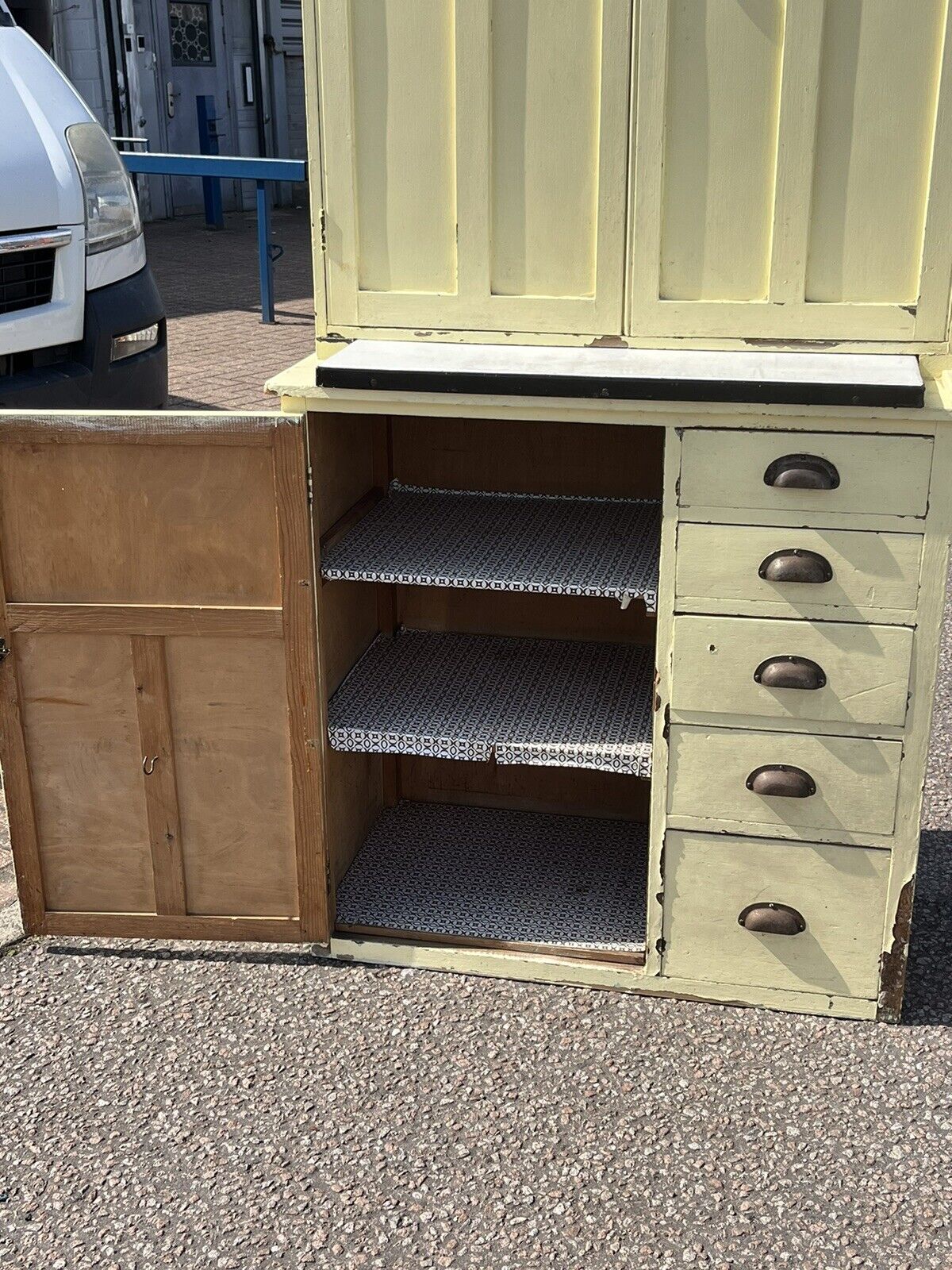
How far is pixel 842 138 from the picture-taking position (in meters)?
2.84

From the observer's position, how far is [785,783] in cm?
308

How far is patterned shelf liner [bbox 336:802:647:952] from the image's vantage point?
351cm

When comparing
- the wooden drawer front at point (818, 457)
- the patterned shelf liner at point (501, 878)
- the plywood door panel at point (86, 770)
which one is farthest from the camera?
the patterned shelf liner at point (501, 878)

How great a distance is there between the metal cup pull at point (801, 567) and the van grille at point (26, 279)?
3.43 meters

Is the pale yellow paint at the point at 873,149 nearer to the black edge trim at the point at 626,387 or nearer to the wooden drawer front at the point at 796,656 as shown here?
the black edge trim at the point at 626,387

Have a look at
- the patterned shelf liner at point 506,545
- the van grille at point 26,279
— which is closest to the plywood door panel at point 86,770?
the patterned shelf liner at point 506,545

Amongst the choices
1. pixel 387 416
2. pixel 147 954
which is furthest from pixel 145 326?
pixel 147 954

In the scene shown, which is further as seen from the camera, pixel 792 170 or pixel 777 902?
pixel 777 902

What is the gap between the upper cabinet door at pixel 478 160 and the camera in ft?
9.56

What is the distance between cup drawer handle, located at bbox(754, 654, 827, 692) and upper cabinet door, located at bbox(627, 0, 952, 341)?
0.72 metres

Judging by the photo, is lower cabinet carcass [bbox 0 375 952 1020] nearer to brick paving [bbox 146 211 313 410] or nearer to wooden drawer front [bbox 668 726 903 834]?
wooden drawer front [bbox 668 726 903 834]

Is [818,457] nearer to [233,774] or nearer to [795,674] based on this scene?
[795,674]

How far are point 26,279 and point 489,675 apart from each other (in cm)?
267

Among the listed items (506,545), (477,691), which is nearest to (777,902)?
(477,691)
